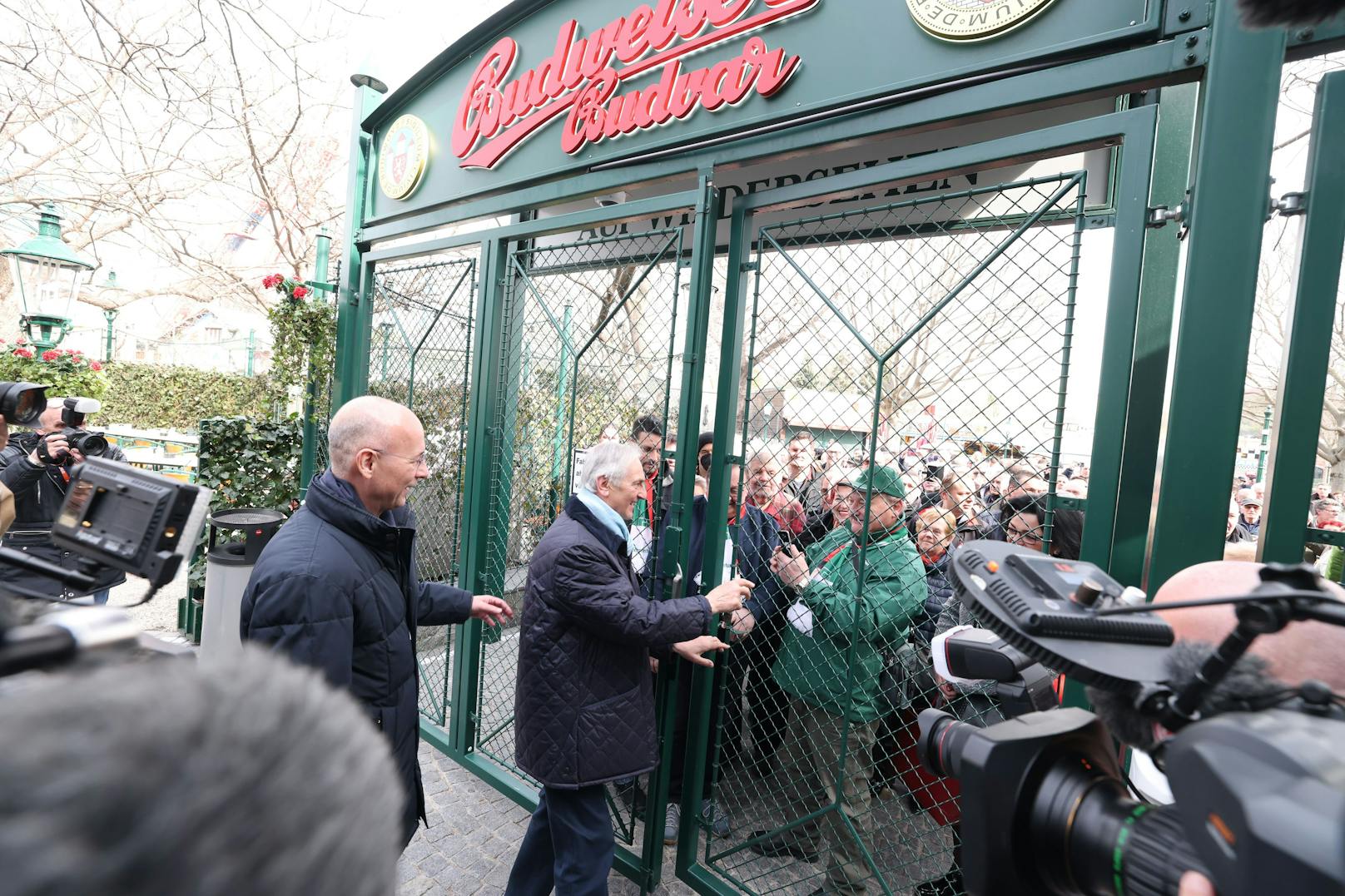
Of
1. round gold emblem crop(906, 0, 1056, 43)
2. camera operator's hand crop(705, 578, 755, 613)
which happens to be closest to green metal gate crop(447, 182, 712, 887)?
camera operator's hand crop(705, 578, 755, 613)

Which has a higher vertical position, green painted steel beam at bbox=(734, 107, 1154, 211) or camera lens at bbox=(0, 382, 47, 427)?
green painted steel beam at bbox=(734, 107, 1154, 211)

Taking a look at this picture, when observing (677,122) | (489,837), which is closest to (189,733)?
(677,122)

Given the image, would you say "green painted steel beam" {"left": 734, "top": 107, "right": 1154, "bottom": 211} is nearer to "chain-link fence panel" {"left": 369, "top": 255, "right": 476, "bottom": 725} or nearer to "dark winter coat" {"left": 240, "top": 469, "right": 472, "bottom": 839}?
"dark winter coat" {"left": 240, "top": 469, "right": 472, "bottom": 839}

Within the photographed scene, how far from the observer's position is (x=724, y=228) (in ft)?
10.8

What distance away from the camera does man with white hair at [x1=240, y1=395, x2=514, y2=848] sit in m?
2.06

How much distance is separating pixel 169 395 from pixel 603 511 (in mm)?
17947

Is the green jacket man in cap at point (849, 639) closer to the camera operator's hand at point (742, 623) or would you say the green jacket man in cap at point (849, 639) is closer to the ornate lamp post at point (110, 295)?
the camera operator's hand at point (742, 623)

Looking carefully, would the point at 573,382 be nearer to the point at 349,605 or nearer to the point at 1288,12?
the point at 349,605

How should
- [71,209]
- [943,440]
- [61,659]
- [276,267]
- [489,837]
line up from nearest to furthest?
[61,659] → [943,440] → [489,837] → [71,209] → [276,267]

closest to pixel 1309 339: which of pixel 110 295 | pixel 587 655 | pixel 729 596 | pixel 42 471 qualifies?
pixel 729 596

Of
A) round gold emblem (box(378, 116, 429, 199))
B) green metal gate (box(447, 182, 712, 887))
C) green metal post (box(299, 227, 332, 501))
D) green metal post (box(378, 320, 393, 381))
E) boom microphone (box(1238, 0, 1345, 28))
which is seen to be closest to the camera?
boom microphone (box(1238, 0, 1345, 28))

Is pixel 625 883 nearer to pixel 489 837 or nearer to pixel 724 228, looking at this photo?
pixel 489 837

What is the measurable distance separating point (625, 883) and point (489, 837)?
76 cm

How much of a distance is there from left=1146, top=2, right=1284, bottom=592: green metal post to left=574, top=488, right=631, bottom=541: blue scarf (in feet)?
5.77
